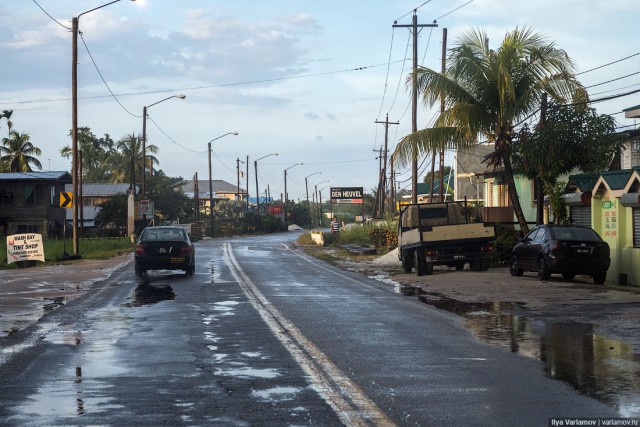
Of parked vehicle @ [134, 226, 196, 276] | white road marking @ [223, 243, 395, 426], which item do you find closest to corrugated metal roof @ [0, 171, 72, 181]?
parked vehicle @ [134, 226, 196, 276]

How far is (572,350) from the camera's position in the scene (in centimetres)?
1162

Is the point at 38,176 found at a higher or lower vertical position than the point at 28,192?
higher

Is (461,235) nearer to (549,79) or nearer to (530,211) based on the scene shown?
(549,79)

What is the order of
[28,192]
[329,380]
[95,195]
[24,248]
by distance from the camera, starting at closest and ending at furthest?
[329,380]
[24,248]
[28,192]
[95,195]

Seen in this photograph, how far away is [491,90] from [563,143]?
2825 millimetres

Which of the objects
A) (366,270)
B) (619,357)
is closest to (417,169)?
(366,270)

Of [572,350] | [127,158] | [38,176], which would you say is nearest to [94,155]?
[127,158]

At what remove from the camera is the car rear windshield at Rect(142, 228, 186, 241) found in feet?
91.8

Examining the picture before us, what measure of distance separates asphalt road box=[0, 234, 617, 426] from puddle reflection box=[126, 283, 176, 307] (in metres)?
0.72

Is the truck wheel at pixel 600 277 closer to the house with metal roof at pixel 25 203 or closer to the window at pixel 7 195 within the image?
the house with metal roof at pixel 25 203

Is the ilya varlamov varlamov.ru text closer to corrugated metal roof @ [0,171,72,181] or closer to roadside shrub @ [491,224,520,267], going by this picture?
roadside shrub @ [491,224,520,267]

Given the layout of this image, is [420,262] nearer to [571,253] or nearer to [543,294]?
[571,253]

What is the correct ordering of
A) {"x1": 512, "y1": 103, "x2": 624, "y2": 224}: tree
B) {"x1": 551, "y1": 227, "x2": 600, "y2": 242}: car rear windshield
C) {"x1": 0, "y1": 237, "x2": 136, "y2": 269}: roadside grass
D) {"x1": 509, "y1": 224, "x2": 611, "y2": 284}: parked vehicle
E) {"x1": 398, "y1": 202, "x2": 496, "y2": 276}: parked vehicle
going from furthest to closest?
{"x1": 0, "y1": 237, "x2": 136, "y2": 269}: roadside grass, {"x1": 512, "y1": 103, "x2": 624, "y2": 224}: tree, {"x1": 398, "y1": 202, "x2": 496, "y2": 276}: parked vehicle, {"x1": 551, "y1": 227, "x2": 600, "y2": 242}: car rear windshield, {"x1": 509, "y1": 224, "x2": 611, "y2": 284}: parked vehicle

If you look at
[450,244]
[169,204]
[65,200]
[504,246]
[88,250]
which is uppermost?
[169,204]
